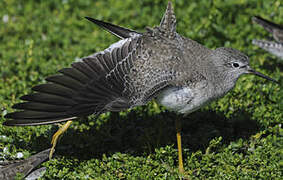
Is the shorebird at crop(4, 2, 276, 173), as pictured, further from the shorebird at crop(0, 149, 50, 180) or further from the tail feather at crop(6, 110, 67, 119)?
the shorebird at crop(0, 149, 50, 180)

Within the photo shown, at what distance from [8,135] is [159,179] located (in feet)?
7.19

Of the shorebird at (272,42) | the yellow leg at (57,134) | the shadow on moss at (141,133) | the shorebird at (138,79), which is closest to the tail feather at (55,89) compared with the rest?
the shorebird at (138,79)

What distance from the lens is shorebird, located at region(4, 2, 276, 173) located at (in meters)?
4.88

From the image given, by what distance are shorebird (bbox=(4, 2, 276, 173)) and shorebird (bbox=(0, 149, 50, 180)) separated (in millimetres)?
264

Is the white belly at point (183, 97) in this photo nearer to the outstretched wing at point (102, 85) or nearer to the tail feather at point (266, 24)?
the outstretched wing at point (102, 85)

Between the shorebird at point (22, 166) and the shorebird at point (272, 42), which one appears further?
the shorebird at point (272, 42)

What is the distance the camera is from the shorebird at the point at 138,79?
4879 mm

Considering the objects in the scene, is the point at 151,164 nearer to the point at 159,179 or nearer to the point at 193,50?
the point at 159,179

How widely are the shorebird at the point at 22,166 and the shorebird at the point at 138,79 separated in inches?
10.4

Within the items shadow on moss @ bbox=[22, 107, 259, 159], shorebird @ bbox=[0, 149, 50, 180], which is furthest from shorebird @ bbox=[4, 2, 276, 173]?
shadow on moss @ bbox=[22, 107, 259, 159]

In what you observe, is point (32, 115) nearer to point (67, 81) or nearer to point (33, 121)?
point (33, 121)

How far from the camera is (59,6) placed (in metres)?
9.40

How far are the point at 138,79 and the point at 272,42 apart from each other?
3.68m

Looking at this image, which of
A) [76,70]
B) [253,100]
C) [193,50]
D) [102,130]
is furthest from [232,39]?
[76,70]
